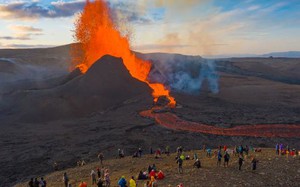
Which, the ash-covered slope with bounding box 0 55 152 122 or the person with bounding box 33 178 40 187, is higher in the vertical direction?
the ash-covered slope with bounding box 0 55 152 122

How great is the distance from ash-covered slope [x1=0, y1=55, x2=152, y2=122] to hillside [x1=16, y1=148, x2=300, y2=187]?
1465 inches

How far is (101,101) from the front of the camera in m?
77.6

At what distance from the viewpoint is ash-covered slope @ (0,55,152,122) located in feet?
243

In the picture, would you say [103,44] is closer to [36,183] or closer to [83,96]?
[83,96]

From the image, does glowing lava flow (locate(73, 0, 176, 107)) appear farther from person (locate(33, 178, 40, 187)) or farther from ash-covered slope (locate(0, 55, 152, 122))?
person (locate(33, 178, 40, 187))

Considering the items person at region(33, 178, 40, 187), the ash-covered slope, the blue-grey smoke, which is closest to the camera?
person at region(33, 178, 40, 187)

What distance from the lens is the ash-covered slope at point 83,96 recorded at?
7400 cm

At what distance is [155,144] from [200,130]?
34.8ft

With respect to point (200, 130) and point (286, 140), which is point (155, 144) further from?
point (286, 140)

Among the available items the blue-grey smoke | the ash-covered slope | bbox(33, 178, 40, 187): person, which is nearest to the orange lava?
the ash-covered slope

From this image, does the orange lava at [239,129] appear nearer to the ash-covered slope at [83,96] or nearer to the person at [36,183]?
the ash-covered slope at [83,96]

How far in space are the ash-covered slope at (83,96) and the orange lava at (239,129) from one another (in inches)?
659

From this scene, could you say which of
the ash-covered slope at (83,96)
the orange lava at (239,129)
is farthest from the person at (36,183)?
the ash-covered slope at (83,96)

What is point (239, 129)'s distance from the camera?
61438 millimetres
